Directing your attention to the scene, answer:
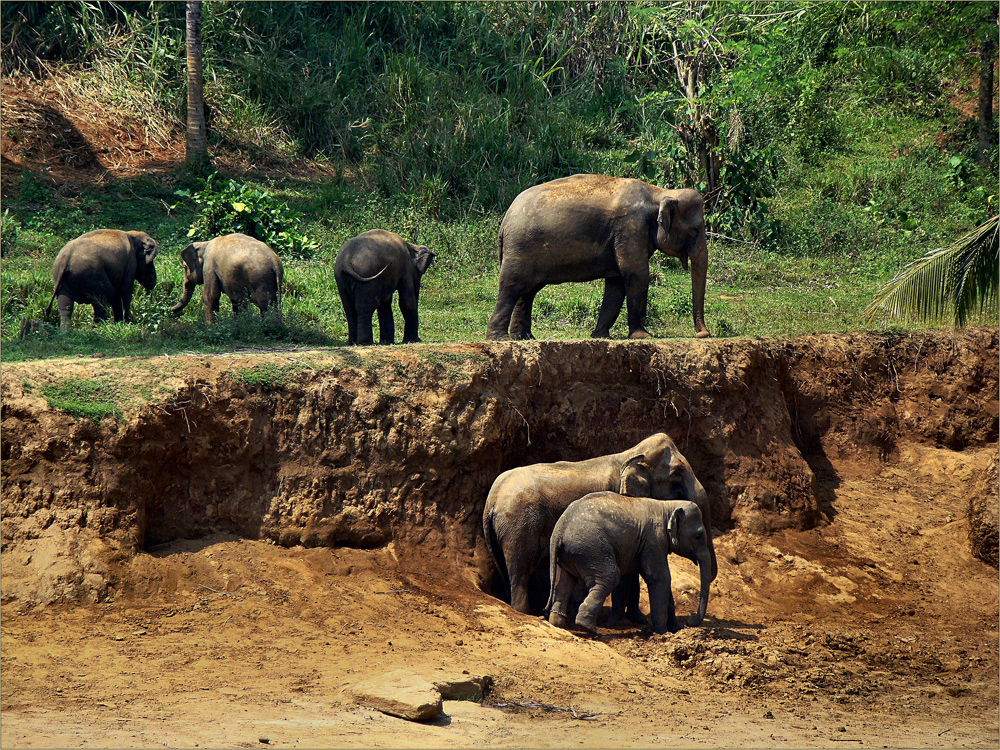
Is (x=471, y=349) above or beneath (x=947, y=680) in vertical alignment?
above

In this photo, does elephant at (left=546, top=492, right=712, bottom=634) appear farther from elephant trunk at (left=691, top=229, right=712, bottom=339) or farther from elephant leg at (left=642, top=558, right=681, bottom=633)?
elephant trunk at (left=691, top=229, right=712, bottom=339)

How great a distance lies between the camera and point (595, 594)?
844cm

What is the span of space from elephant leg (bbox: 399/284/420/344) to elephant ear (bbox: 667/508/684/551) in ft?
12.1

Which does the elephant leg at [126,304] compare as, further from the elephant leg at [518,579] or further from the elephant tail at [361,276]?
the elephant leg at [518,579]

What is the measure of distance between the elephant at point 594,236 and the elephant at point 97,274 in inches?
182

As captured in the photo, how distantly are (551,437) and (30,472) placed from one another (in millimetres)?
4786

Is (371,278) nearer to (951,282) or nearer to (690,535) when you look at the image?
(690,535)

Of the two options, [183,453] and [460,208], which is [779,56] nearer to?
[460,208]

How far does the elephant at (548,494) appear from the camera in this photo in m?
8.91

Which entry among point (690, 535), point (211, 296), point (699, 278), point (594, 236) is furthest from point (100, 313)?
point (690, 535)

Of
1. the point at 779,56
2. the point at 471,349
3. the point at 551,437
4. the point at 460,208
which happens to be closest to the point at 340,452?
the point at 471,349

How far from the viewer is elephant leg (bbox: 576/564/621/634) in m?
8.42

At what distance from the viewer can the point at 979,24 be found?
1616 cm

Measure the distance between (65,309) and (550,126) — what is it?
1124 centimetres
